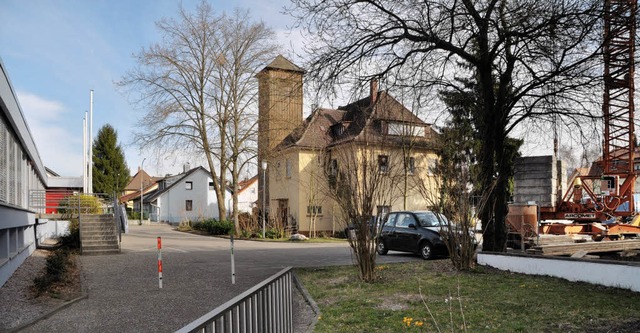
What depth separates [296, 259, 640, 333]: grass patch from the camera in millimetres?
6270

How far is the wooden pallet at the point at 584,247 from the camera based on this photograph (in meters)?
14.6

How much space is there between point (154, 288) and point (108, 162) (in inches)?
2626

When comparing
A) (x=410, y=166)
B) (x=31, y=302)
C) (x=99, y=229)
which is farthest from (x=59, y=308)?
(x=410, y=166)

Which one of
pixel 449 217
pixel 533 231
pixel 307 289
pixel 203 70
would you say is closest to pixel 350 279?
pixel 307 289

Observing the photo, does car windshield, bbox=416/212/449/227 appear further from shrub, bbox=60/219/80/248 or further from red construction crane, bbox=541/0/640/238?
shrub, bbox=60/219/80/248

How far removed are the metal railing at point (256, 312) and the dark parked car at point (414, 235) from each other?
11.5m

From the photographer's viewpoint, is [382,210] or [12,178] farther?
[12,178]

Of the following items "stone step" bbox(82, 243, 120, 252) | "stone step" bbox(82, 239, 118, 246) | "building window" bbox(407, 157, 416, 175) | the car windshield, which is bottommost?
"stone step" bbox(82, 243, 120, 252)

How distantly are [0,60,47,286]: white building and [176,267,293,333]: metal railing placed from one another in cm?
889

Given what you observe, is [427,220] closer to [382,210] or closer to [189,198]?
[382,210]

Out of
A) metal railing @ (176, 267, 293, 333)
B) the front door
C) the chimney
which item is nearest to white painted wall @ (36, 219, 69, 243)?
the front door

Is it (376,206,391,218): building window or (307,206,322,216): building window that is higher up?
(376,206,391,218): building window

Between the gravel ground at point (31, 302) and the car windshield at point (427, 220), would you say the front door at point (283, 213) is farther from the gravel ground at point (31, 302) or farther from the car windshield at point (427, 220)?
the gravel ground at point (31, 302)

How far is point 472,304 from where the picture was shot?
7633 millimetres
